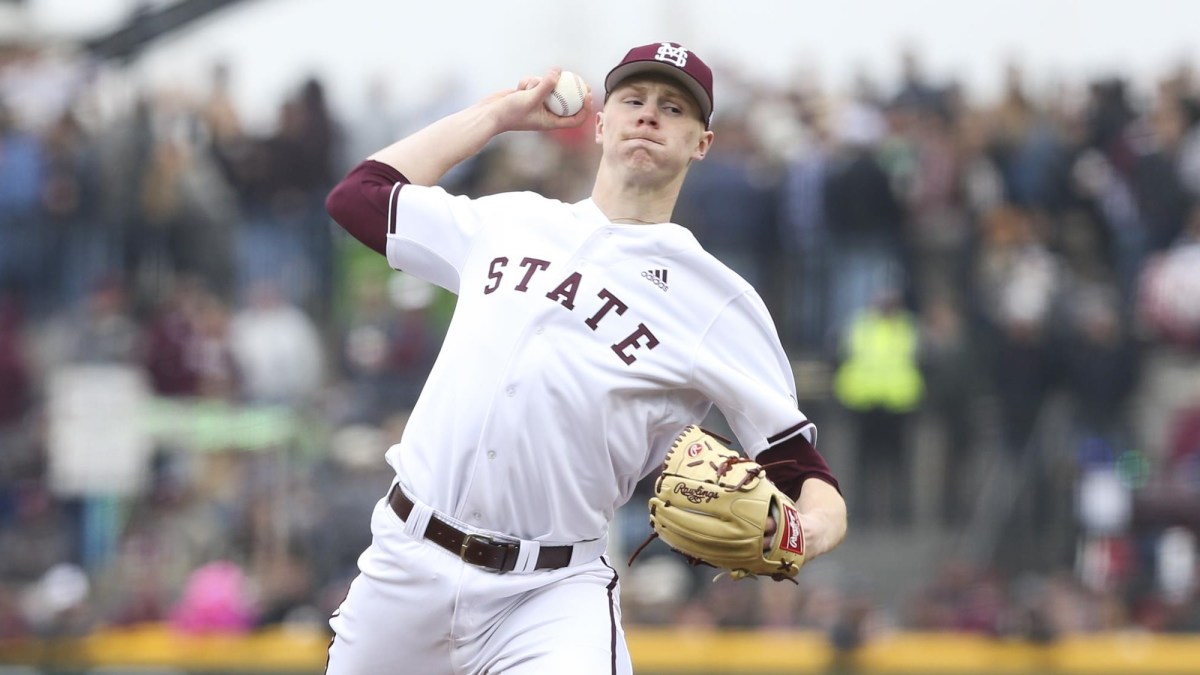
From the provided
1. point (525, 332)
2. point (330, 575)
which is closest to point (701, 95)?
point (525, 332)

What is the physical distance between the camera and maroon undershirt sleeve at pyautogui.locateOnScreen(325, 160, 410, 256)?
443 cm

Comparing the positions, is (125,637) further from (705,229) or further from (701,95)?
(701,95)

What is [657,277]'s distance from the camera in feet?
13.8

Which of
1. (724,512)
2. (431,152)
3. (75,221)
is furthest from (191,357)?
(724,512)

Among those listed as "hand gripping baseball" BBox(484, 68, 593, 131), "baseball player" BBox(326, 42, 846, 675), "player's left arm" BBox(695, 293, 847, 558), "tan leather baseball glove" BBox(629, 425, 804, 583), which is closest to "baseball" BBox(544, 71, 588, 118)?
"hand gripping baseball" BBox(484, 68, 593, 131)

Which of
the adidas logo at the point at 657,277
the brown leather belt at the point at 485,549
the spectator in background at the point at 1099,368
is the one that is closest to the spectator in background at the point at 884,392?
the spectator in background at the point at 1099,368

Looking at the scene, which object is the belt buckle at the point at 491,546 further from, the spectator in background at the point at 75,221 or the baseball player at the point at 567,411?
the spectator in background at the point at 75,221

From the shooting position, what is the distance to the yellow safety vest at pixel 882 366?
1073cm

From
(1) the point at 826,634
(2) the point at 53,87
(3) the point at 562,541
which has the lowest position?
(1) the point at 826,634

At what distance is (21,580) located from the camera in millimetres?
11273

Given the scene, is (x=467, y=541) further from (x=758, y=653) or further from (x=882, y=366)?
(x=882, y=366)

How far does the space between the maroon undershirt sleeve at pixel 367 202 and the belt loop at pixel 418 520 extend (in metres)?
0.65

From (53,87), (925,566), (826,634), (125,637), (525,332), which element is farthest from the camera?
(53,87)

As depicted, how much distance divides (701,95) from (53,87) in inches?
394
